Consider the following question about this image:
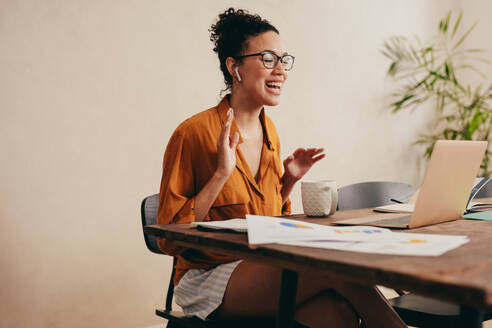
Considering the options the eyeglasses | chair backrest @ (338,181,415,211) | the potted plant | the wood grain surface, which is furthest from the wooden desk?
the potted plant

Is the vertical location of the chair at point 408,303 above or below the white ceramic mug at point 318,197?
below

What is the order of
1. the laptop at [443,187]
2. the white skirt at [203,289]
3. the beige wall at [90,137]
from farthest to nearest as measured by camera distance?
the beige wall at [90,137], the white skirt at [203,289], the laptop at [443,187]

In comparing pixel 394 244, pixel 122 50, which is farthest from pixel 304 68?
pixel 394 244

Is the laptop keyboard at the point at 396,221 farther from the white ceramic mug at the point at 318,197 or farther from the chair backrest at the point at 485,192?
the chair backrest at the point at 485,192

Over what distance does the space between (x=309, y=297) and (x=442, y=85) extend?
12.5 feet

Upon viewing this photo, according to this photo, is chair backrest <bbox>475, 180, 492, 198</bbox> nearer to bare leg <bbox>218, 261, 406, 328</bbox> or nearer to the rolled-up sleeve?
bare leg <bbox>218, 261, 406, 328</bbox>

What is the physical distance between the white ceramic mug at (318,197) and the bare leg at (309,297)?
9.5 inches

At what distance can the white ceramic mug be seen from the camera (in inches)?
52.7

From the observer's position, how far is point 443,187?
3.68 feet

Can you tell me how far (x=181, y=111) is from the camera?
111 inches

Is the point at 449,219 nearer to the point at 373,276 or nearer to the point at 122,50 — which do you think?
the point at 373,276

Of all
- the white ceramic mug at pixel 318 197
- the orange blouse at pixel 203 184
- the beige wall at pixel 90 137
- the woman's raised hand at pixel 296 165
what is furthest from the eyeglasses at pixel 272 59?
the beige wall at pixel 90 137

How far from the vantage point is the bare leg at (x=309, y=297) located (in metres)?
1.13

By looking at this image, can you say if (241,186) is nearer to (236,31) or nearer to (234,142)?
(234,142)
